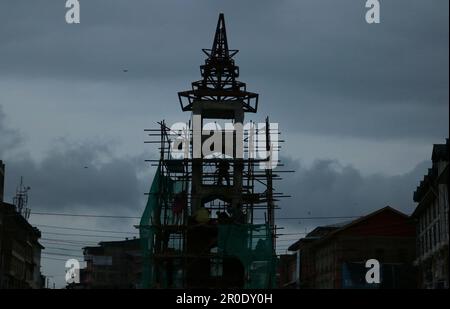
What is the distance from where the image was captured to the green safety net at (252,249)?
5075cm

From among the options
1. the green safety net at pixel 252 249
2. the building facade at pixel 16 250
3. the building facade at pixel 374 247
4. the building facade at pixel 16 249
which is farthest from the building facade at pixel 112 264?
the green safety net at pixel 252 249

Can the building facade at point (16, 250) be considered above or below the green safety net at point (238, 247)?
above

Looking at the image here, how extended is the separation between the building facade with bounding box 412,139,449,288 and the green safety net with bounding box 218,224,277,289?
2160cm

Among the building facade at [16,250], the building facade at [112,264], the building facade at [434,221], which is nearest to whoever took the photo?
the building facade at [434,221]

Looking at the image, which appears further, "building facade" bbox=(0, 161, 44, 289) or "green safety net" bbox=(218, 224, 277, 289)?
"building facade" bbox=(0, 161, 44, 289)

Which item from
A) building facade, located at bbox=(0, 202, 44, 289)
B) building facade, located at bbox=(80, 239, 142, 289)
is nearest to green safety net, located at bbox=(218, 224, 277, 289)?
building facade, located at bbox=(0, 202, 44, 289)

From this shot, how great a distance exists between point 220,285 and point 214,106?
11721 millimetres

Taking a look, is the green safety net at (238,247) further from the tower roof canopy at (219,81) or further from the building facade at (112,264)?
the building facade at (112,264)

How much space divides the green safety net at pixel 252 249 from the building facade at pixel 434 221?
850 inches

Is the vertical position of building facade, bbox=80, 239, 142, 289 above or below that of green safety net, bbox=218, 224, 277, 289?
above

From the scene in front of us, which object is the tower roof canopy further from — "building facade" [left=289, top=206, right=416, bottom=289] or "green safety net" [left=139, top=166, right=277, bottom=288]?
"building facade" [left=289, top=206, right=416, bottom=289]

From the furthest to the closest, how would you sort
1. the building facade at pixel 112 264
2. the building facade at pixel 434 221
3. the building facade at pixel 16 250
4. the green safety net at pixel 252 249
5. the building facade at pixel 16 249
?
the building facade at pixel 112 264 < the building facade at pixel 16 250 < the building facade at pixel 16 249 < the building facade at pixel 434 221 < the green safety net at pixel 252 249

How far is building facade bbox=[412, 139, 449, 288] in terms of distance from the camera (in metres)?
73.1

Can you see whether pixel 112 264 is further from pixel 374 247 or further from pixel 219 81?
pixel 219 81
